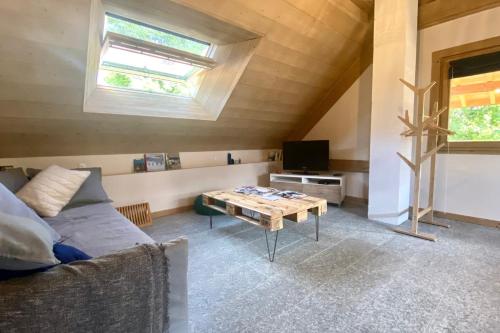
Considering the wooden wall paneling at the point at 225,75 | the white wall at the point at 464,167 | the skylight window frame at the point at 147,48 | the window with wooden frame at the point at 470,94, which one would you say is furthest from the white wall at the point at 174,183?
the window with wooden frame at the point at 470,94

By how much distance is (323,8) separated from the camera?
3037mm

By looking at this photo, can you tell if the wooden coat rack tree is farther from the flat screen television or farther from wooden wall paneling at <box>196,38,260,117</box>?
wooden wall paneling at <box>196,38,260,117</box>

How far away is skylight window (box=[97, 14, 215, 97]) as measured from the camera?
2.67m

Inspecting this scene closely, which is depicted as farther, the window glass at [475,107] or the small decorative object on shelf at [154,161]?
the small decorative object on shelf at [154,161]

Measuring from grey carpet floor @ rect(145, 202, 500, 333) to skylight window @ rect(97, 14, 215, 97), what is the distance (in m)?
1.93

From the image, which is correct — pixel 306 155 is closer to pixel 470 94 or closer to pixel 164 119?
pixel 470 94

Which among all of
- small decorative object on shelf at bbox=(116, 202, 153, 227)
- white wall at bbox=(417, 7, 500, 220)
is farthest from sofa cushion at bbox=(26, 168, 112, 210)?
white wall at bbox=(417, 7, 500, 220)

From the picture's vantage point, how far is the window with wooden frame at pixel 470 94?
10.4ft

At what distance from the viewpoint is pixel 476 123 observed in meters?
3.33

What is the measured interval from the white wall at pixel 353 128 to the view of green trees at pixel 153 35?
260 cm

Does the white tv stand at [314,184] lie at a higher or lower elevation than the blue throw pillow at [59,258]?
lower

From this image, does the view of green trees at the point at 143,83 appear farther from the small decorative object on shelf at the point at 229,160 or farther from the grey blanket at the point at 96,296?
the grey blanket at the point at 96,296

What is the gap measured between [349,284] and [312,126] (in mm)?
3636

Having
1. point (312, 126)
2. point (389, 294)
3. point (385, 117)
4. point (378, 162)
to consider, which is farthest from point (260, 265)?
point (312, 126)
